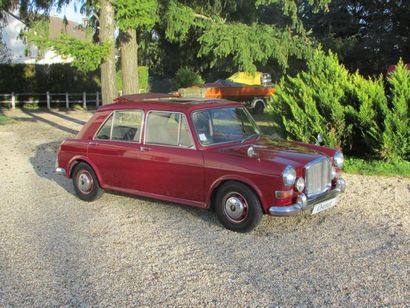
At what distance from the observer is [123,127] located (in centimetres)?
731

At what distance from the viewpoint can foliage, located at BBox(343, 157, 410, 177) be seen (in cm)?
920

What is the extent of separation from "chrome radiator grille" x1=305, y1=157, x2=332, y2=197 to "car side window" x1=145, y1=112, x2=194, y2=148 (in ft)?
4.91

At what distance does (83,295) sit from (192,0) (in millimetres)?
13796

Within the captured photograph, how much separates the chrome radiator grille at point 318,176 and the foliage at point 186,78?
2065cm

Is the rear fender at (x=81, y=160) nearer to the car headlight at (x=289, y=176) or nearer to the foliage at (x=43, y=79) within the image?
the car headlight at (x=289, y=176)

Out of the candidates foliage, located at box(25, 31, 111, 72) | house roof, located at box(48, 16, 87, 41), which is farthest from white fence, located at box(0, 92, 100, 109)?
foliage, located at box(25, 31, 111, 72)

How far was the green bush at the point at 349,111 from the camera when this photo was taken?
9.48 meters

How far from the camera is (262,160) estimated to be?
231 inches

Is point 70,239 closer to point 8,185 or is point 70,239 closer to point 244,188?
point 244,188

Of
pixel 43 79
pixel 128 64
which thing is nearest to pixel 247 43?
pixel 128 64

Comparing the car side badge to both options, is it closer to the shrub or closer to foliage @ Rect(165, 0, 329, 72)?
the shrub

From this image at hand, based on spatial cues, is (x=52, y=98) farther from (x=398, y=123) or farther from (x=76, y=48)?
(x=398, y=123)

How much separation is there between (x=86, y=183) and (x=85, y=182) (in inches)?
0.9

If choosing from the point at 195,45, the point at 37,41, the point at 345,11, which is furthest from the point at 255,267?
the point at 345,11
